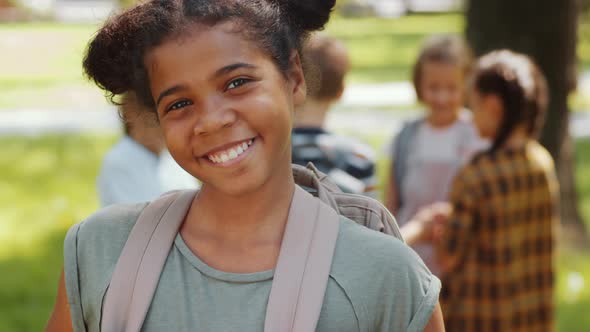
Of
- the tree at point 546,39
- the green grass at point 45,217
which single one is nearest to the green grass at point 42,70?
the green grass at point 45,217

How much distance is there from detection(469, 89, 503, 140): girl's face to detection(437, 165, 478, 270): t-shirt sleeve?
0.75ft

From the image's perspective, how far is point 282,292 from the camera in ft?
5.47

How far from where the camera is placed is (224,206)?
1.86 meters

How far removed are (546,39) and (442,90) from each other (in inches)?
110

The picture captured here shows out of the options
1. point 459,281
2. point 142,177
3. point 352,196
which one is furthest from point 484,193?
point 352,196

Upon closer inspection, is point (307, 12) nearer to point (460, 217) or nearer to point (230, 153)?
point (230, 153)

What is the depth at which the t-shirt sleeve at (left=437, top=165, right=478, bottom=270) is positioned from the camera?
388 cm

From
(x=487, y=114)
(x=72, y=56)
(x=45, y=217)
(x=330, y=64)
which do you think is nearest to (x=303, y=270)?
(x=330, y=64)

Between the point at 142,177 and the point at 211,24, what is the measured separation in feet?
6.31

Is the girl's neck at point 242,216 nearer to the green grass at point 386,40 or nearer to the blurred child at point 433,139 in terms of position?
the blurred child at point 433,139

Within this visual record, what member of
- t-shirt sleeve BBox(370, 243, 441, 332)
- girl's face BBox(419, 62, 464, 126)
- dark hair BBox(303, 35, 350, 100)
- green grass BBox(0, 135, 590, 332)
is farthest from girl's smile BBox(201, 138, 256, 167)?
green grass BBox(0, 135, 590, 332)

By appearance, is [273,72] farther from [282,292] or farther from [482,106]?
[482,106]

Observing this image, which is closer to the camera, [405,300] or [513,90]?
[405,300]

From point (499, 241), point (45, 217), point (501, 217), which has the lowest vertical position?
point (45, 217)
